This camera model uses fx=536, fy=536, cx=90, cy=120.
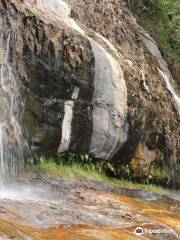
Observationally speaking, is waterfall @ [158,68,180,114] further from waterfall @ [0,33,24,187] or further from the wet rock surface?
waterfall @ [0,33,24,187]

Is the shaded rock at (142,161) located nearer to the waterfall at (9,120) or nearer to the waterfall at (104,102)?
the waterfall at (104,102)

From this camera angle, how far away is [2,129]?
1006 cm

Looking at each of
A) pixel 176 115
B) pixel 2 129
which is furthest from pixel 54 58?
pixel 176 115

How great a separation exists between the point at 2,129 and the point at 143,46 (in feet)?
20.5

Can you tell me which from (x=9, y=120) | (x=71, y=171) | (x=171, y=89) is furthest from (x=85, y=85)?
(x=171, y=89)

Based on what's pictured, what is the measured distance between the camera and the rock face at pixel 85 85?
10.9m

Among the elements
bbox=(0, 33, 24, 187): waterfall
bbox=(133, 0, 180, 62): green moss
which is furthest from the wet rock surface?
bbox=(133, 0, 180, 62): green moss

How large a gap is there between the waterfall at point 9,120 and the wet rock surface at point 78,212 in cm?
60

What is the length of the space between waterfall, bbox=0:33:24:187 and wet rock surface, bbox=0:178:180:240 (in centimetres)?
60

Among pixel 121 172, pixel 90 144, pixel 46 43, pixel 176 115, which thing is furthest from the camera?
pixel 176 115

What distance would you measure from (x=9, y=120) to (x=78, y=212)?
3103mm

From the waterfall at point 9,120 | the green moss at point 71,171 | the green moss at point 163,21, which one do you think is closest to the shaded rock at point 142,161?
the green moss at point 71,171

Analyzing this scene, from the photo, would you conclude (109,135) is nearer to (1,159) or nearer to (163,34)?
(1,159)

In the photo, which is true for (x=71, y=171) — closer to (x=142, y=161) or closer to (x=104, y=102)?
(x=104, y=102)
